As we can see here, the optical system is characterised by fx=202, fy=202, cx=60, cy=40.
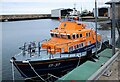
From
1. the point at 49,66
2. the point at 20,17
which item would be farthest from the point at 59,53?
the point at 20,17

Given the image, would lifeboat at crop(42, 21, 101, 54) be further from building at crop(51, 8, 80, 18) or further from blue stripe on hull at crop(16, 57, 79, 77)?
building at crop(51, 8, 80, 18)

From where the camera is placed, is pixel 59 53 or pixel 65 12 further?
pixel 65 12

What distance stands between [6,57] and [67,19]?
948 centimetres

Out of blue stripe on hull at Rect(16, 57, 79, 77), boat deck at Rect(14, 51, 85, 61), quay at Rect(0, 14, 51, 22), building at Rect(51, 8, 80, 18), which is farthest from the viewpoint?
quay at Rect(0, 14, 51, 22)

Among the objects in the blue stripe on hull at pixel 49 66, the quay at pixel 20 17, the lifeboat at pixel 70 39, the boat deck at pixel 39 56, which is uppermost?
the quay at pixel 20 17

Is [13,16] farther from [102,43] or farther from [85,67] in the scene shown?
[85,67]

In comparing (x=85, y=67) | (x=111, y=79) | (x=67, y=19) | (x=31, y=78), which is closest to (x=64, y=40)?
(x=67, y=19)

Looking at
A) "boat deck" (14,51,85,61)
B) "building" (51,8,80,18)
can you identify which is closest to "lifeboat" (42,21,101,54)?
"boat deck" (14,51,85,61)

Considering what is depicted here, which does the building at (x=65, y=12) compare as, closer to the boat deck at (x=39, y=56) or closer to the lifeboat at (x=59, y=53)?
the lifeboat at (x=59, y=53)

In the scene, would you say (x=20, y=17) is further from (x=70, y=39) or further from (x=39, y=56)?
(x=39, y=56)

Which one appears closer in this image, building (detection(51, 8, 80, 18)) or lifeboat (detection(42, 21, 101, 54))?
lifeboat (detection(42, 21, 101, 54))

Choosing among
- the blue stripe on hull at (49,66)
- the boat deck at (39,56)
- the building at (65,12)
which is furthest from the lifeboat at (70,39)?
the building at (65,12)

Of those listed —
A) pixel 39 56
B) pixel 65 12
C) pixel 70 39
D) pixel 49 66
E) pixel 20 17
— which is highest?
pixel 65 12

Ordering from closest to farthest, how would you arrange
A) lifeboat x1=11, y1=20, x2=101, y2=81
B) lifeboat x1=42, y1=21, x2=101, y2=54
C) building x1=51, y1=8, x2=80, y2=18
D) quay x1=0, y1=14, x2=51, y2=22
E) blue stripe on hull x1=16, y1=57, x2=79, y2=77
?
1. blue stripe on hull x1=16, y1=57, x2=79, y2=77
2. lifeboat x1=11, y1=20, x2=101, y2=81
3. lifeboat x1=42, y1=21, x2=101, y2=54
4. building x1=51, y1=8, x2=80, y2=18
5. quay x1=0, y1=14, x2=51, y2=22
